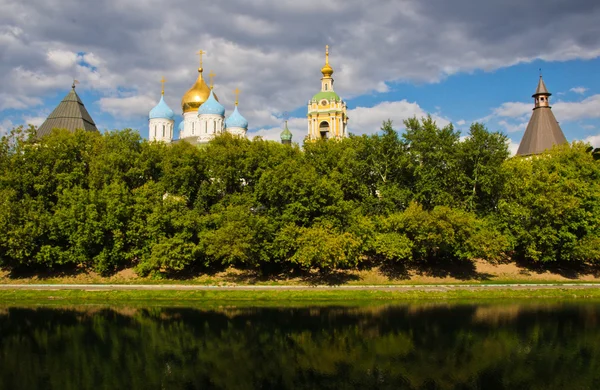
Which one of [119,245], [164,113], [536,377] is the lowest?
[536,377]

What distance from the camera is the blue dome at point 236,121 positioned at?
2938 inches

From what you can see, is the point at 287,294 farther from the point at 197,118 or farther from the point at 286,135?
the point at 286,135

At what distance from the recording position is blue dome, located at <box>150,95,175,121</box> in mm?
77125

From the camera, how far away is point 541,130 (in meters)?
61.4

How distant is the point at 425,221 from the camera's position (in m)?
34.0

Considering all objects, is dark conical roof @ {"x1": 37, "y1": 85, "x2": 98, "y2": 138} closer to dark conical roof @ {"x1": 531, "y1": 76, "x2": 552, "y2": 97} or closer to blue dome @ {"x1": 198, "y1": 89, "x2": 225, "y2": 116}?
blue dome @ {"x1": 198, "y1": 89, "x2": 225, "y2": 116}

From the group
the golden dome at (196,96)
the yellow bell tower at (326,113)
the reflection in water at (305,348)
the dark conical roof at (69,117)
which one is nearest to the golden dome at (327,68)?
the yellow bell tower at (326,113)

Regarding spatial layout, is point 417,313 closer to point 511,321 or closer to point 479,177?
point 511,321

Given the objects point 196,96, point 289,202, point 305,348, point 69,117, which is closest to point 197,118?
point 196,96

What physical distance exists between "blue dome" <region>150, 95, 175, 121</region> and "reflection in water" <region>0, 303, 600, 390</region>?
2096 inches

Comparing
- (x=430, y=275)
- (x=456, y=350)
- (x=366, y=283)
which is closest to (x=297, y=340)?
(x=456, y=350)

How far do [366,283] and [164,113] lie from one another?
53.1 m

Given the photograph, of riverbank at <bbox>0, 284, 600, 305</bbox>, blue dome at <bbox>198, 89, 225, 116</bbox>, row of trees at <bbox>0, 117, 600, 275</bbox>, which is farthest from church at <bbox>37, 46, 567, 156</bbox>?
riverbank at <bbox>0, 284, 600, 305</bbox>

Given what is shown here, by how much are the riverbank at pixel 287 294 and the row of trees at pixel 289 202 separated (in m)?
2.52
